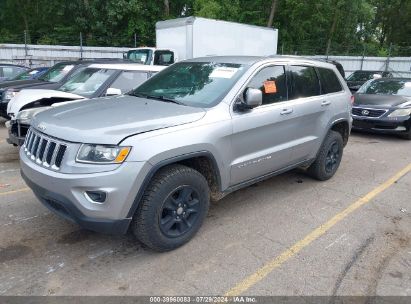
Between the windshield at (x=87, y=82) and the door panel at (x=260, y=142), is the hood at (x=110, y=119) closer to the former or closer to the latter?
the door panel at (x=260, y=142)

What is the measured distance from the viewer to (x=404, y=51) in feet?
116

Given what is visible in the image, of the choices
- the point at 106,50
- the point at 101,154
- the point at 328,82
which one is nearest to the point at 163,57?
the point at 106,50

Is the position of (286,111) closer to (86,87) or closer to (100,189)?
(100,189)

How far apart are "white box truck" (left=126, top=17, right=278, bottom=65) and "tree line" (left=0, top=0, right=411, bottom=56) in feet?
35.5

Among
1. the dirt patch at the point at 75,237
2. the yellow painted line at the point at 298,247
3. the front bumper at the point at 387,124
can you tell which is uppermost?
the front bumper at the point at 387,124

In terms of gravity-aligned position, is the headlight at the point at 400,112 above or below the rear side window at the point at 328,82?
below

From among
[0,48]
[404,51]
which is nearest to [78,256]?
[0,48]

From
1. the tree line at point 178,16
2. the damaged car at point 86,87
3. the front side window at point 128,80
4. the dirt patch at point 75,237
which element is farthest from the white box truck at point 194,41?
the dirt patch at point 75,237

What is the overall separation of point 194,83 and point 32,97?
12.4 ft

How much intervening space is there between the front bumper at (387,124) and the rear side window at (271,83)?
530cm

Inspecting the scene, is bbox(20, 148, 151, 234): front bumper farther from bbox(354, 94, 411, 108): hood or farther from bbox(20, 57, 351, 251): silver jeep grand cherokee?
bbox(354, 94, 411, 108): hood

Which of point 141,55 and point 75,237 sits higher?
point 141,55

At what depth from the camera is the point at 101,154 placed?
10.3 feet

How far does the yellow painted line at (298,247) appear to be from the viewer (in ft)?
10.6
